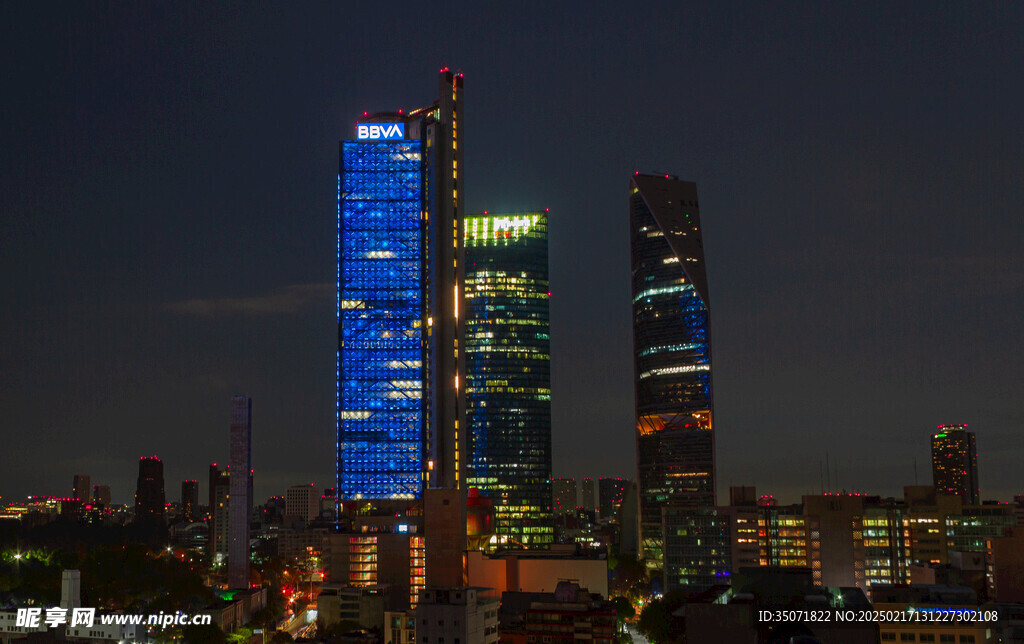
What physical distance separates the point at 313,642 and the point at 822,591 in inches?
2718

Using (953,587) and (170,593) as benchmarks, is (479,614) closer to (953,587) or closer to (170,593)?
(170,593)

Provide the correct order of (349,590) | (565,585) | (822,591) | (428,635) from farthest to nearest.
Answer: (349,590) < (565,585) < (822,591) < (428,635)

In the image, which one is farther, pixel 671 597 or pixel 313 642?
pixel 671 597

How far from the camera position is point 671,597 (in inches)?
7180

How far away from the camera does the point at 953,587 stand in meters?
156

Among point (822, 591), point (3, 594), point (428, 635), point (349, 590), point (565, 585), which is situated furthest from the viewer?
point (349, 590)

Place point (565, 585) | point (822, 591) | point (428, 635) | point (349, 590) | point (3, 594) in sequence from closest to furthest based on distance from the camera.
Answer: point (428, 635) → point (822, 591) → point (3, 594) → point (565, 585) → point (349, 590)

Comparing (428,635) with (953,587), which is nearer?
(428,635)

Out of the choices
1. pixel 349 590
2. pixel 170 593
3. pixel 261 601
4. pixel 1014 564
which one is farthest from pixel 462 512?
pixel 1014 564

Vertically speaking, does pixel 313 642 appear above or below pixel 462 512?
below

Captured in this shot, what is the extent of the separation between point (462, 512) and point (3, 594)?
234 feet

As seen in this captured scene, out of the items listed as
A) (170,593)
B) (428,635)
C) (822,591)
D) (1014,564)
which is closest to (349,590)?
(170,593)

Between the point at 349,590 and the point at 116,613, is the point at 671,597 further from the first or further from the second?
the point at 116,613

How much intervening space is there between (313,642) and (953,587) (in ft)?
282
